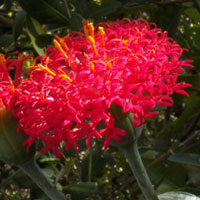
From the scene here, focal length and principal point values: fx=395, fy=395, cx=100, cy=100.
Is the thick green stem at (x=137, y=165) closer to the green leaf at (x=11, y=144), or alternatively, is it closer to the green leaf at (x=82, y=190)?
the green leaf at (x=11, y=144)

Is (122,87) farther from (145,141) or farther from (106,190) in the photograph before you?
(145,141)

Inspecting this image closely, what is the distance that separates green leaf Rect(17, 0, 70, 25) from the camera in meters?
1.29

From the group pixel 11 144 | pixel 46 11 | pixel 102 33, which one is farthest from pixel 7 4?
pixel 11 144

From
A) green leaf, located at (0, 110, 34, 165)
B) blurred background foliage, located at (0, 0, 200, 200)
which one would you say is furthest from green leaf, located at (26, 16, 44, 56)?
green leaf, located at (0, 110, 34, 165)

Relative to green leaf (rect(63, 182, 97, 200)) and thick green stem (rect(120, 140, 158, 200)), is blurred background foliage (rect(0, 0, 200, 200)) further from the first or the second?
thick green stem (rect(120, 140, 158, 200))

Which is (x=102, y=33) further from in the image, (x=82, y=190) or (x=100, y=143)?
(x=100, y=143)

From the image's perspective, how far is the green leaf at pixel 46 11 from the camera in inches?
50.8

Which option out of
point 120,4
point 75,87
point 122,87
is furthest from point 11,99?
point 120,4

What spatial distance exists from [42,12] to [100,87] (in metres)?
0.49

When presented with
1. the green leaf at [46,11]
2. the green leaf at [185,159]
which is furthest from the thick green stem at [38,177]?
the green leaf at [46,11]

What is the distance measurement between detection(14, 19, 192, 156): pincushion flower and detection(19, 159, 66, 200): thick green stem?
0.07 meters

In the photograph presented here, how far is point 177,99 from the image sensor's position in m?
1.53

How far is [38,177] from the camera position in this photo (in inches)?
42.4

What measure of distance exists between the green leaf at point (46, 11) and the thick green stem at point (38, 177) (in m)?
0.52
